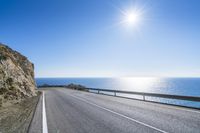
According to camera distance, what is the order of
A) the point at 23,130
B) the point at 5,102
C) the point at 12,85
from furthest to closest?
the point at 12,85
the point at 5,102
the point at 23,130

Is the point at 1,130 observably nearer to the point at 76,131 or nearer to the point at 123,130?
the point at 76,131

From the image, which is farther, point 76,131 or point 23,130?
point 23,130

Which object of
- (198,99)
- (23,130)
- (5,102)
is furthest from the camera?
(5,102)

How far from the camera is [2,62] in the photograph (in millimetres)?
20219

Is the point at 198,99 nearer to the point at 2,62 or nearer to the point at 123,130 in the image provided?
the point at 123,130

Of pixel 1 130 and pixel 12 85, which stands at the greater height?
pixel 12 85

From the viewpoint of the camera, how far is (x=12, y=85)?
64.3 ft

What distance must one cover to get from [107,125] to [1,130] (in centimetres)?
423

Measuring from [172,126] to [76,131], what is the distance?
3711mm

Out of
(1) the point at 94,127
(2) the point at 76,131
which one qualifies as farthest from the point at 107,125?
(2) the point at 76,131

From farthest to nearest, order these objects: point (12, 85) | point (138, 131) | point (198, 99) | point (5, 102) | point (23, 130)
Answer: point (12, 85) → point (5, 102) → point (198, 99) → point (23, 130) → point (138, 131)

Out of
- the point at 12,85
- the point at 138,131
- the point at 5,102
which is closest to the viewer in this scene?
the point at 138,131

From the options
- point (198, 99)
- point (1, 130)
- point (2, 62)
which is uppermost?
point (2, 62)

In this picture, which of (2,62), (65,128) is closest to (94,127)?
(65,128)
